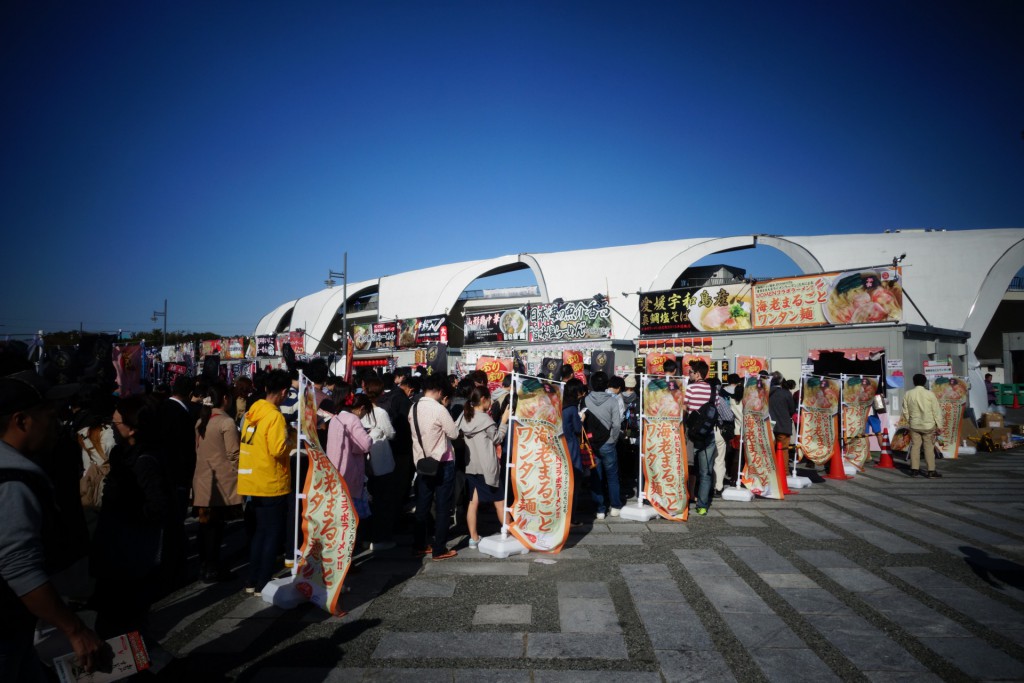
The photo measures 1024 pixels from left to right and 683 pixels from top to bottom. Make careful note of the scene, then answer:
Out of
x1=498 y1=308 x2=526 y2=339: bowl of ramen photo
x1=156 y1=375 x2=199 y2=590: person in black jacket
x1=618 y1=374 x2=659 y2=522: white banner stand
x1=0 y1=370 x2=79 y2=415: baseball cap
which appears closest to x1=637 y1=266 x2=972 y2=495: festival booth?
x1=618 y1=374 x2=659 y2=522: white banner stand

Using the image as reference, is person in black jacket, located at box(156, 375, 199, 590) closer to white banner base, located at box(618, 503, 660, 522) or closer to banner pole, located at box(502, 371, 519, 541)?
banner pole, located at box(502, 371, 519, 541)

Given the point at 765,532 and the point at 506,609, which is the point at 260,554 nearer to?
the point at 506,609

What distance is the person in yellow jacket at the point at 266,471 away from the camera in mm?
4082

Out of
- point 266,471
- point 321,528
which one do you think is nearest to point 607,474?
point 321,528

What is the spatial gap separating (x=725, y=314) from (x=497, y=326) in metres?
9.66

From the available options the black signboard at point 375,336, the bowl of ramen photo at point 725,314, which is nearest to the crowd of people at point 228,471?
the bowl of ramen photo at point 725,314

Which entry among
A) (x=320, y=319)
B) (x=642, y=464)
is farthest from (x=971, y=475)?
(x=320, y=319)

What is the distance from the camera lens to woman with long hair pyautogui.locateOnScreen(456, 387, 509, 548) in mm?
5199

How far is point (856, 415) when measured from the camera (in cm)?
985

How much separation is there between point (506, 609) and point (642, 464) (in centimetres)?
331

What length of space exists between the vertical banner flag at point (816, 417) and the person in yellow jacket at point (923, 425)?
60.6 inches

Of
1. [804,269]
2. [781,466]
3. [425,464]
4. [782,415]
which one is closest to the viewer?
[425,464]

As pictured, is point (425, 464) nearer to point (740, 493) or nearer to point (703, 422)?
point (703, 422)

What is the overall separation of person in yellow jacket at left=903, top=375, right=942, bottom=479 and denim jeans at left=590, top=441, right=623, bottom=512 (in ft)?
19.5
